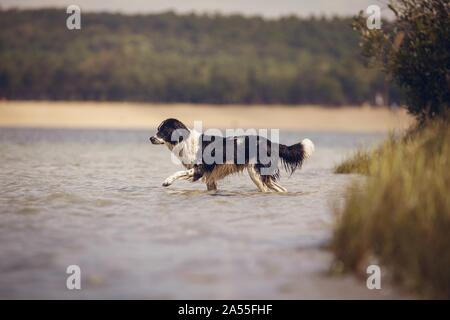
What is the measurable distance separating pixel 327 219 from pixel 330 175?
7444 mm

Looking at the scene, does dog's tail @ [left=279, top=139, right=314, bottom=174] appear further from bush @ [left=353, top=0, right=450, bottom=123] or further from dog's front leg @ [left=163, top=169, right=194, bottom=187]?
bush @ [left=353, top=0, right=450, bottom=123]

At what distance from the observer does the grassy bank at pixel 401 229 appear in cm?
564

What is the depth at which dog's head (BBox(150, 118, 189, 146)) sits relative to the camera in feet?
40.5

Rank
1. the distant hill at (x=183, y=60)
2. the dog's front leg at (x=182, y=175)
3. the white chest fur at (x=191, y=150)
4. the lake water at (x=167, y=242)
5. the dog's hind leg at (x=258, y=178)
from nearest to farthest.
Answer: the lake water at (x=167, y=242) → the dog's front leg at (x=182, y=175) → the dog's hind leg at (x=258, y=178) → the white chest fur at (x=191, y=150) → the distant hill at (x=183, y=60)

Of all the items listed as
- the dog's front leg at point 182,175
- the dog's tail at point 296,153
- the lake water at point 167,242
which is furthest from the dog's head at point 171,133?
the dog's tail at point 296,153

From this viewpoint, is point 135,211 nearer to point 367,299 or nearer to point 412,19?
point 367,299

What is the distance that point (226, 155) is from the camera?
12.1m

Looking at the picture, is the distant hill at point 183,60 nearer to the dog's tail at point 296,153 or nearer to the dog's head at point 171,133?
the dog's tail at point 296,153

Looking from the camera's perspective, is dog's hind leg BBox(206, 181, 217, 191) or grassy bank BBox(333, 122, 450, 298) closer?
grassy bank BBox(333, 122, 450, 298)

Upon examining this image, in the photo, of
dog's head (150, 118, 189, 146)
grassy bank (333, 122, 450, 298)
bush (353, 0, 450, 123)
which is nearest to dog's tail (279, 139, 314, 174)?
dog's head (150, 118, 189, 146)

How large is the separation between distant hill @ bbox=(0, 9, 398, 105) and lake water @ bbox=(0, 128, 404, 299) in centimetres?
5673

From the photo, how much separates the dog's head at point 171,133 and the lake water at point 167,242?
3.05ft
